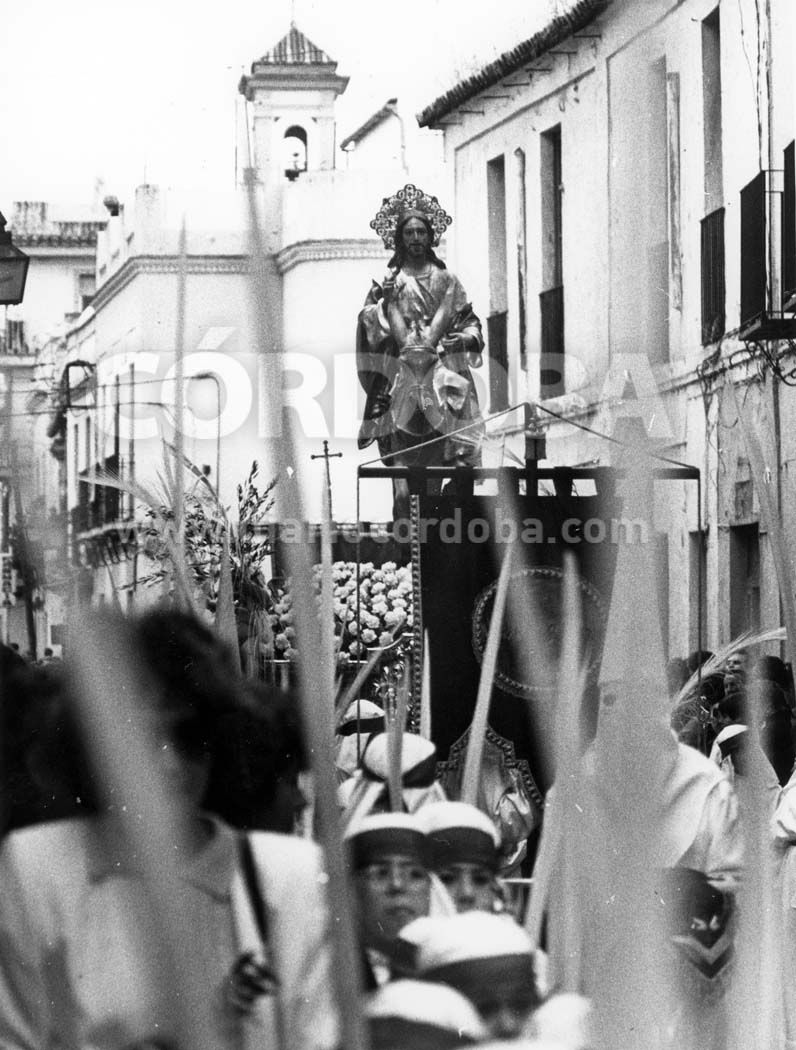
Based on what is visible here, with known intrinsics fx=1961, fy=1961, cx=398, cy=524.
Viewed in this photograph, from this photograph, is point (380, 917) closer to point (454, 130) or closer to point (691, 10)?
point (691, 10)

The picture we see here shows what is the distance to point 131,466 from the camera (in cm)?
145

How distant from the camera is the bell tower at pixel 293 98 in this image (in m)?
1.07

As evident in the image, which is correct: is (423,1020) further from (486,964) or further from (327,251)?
(327,251)

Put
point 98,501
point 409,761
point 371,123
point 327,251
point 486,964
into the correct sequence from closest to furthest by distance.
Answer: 1. point 486,964
2. point 409,761
3. point 98,501
4. point 371,123
5. point 327,251

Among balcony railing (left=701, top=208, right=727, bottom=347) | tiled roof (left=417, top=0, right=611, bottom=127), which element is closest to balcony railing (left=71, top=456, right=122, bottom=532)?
tiled roof (left=417, top=0, right=611, bottom=127)

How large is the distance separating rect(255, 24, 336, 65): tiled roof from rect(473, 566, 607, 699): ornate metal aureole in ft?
1.05

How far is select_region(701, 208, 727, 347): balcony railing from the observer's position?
2080mm

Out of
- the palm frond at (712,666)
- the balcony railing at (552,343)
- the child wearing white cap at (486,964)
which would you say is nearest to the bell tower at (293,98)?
the child wearing white cap at (486,964)

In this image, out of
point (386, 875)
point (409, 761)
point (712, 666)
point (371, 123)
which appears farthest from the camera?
point (712, 666)

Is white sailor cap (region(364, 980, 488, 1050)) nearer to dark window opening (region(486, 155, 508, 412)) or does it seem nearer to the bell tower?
the bell tower

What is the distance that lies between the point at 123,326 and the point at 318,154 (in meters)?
0.33

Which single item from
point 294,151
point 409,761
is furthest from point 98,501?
point 409,761

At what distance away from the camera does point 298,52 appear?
1157mm

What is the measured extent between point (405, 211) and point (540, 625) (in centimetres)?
179
